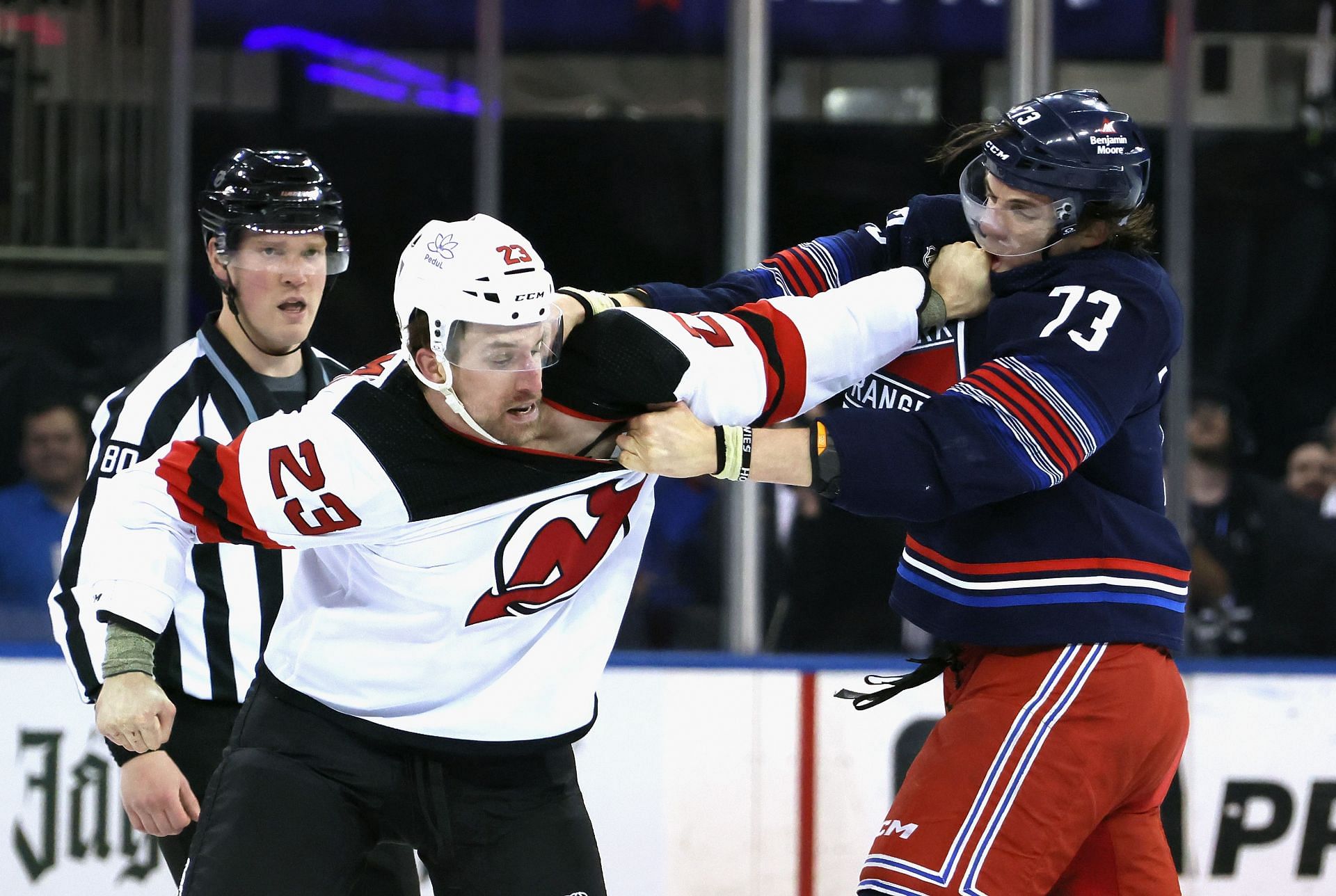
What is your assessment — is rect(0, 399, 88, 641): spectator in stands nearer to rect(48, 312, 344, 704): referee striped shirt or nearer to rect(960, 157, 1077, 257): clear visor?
rect(48, 312, 344, 704): referee striped shirt

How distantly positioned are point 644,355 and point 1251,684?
265 centimetres

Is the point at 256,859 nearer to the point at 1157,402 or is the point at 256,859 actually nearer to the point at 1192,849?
the point at 1157,402

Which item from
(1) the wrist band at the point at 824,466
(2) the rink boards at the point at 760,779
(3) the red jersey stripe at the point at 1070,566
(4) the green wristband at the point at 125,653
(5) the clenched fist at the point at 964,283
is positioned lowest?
(2) the rink boards at the point at 760,779

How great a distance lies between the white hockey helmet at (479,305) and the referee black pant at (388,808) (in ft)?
1.67

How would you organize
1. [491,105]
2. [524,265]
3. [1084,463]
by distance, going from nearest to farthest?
[524,265], [1084,463], [491,105]

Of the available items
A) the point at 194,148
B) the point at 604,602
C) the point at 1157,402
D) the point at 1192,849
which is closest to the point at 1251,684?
the point at 1192,849

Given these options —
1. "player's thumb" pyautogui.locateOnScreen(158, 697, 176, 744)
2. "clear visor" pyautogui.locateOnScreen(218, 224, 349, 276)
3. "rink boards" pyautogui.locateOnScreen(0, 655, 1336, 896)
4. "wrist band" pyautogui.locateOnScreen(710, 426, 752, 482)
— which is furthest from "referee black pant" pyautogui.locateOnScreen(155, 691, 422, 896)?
"rink boards" pyautogui.locateOnScreen(0, 655, 1336, 896)

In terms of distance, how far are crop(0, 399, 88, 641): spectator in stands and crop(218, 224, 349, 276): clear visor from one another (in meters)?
2.16

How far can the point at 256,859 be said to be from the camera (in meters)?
2.28

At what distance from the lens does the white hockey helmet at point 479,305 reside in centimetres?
222

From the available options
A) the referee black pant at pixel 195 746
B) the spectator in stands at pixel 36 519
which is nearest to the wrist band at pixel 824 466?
the referee black pant at pixel 195 746

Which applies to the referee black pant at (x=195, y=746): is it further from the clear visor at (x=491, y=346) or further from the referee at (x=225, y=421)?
the clear visor at (x=491, y=346)

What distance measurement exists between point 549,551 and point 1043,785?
30.2 inches

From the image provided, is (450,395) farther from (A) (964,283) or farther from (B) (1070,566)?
(B) (1070,566)
